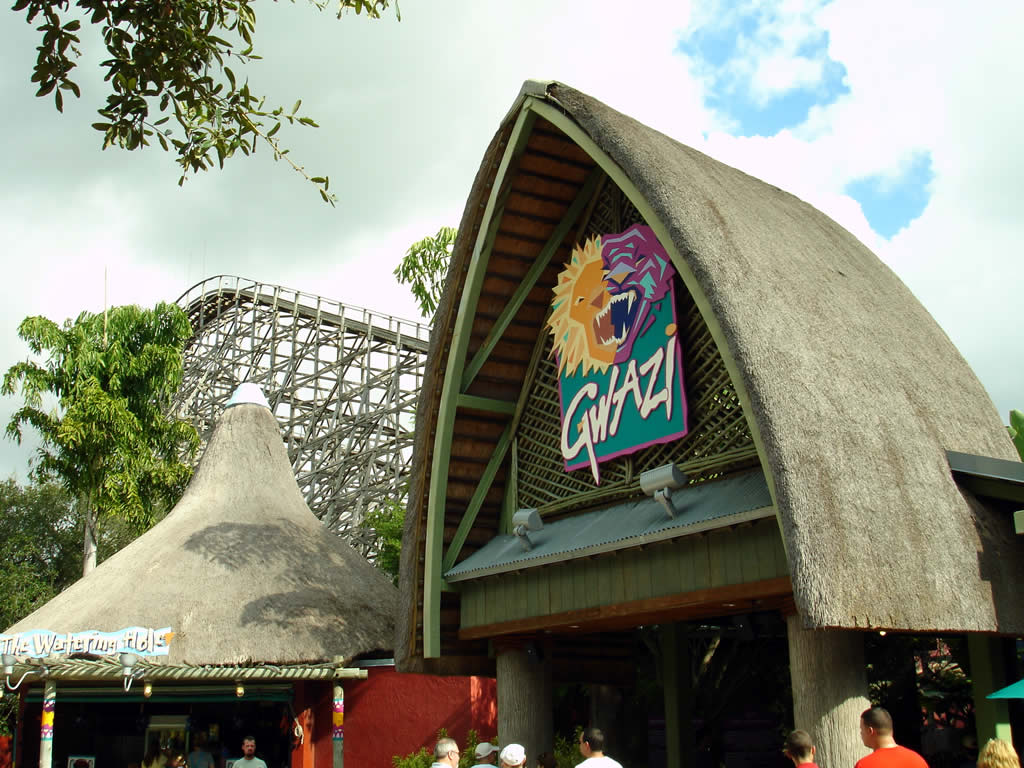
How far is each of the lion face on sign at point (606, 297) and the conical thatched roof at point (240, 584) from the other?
6.61 meters

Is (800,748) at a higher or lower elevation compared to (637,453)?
lower

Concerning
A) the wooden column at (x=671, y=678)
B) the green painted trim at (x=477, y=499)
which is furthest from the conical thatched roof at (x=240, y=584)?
the wooden column at (x=671, y=678)

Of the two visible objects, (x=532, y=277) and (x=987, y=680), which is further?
(x=532, y=277)

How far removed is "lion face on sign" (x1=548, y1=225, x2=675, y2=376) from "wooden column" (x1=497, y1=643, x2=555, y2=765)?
9.18 ft

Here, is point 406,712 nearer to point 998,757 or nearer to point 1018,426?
point 1018,426

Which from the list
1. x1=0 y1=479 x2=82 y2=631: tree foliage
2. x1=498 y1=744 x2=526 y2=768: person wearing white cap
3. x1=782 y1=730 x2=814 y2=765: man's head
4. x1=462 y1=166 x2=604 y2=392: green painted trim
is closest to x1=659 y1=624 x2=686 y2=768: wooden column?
x1=462 y1=166 x2=604 y2=392: green painted trim

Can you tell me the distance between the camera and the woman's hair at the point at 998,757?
4.78 m

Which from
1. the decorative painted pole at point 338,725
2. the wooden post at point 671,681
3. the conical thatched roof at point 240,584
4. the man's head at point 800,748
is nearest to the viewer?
the man's head at point 800,748

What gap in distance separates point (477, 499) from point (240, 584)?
19.5ft

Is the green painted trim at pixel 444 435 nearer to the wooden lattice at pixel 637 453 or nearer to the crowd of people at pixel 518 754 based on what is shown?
the wooden lattice at pixel 637 453

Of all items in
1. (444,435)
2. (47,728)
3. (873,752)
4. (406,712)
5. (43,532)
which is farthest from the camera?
(43,532)

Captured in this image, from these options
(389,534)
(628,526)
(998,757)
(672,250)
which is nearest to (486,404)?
(628,526)

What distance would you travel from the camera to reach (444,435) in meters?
10.5

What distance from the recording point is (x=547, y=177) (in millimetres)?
10375
